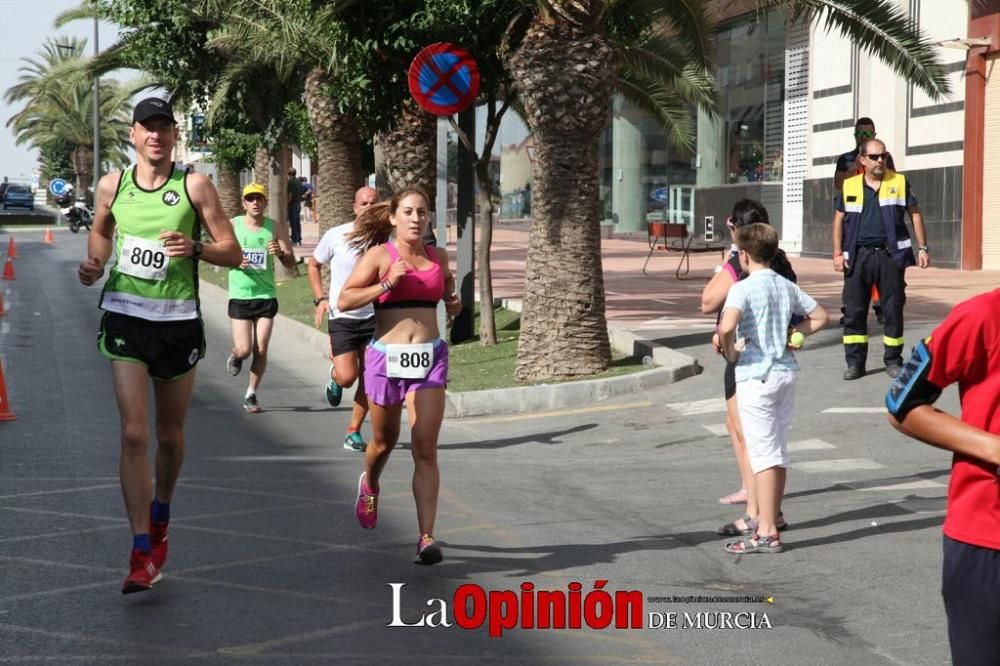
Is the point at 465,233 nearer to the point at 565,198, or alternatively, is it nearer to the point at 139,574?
the point at 565,198

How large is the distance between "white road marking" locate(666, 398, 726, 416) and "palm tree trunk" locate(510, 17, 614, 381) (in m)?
1.58

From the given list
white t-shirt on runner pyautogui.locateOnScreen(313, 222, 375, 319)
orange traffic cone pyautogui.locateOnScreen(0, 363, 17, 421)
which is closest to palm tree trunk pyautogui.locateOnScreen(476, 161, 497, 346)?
white t-shirt on runner pyautogui.locateOnScreen(313, 222, 375, 319)

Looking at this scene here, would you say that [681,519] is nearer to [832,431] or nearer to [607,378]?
[832,431]

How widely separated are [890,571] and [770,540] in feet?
2.04

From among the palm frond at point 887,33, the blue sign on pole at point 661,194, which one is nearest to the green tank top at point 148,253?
the palm frond at point 887,33

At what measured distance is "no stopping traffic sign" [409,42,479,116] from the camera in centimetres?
1311

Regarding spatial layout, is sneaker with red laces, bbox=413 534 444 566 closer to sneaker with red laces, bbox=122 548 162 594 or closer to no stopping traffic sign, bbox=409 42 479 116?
sneaker with red laces, bbox=122 548 162 594

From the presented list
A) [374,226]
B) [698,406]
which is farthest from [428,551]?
[698,406]

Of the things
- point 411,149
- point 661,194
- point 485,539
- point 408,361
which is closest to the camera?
point 408,361

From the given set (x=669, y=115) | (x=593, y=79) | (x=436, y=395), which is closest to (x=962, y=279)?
(x=669, y=115)

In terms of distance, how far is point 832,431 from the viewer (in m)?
10.8

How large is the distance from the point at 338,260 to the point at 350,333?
0.54 meters

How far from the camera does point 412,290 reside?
700 cm

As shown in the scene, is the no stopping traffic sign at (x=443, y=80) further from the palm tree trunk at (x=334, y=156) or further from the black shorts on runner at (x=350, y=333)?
the palm tree trunk at (x=334, y=156)
